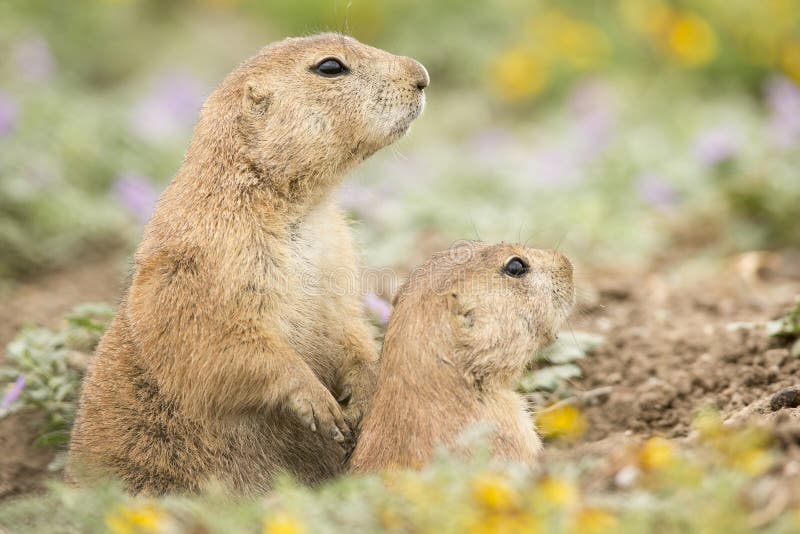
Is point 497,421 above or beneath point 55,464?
above

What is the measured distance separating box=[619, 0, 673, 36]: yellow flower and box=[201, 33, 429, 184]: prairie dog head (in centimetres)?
713

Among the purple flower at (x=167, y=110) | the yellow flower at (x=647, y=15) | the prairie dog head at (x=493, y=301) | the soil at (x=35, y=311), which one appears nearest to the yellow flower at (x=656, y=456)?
the prairie dog head at (x=493, y=301)

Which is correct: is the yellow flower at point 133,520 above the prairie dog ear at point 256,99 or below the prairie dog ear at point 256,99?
below

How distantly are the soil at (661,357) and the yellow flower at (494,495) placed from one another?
884mm

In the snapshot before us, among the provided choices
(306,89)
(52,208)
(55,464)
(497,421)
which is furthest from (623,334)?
(52,208)

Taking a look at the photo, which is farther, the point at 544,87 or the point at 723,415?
the point at 544,87

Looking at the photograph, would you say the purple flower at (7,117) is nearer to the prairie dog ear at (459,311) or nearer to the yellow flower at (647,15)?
the prairie dog ear at (459,311)

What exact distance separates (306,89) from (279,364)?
131 centimetres

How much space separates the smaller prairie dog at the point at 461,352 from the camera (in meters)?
4.10

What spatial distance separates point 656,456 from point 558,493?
1.35ft

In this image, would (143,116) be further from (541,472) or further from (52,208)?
(541,472)

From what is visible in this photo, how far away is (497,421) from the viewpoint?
13.7 feet

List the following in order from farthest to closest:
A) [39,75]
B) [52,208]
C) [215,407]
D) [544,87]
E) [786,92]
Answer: [544,87]
[39,75]
[786,92]
[52,208]
[215,407]

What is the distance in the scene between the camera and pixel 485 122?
39.8 ft
